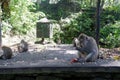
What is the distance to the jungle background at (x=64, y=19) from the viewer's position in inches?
623

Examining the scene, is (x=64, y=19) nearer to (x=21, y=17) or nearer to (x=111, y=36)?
(x=21, y=17)

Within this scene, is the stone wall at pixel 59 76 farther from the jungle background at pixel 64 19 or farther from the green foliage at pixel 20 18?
the green foliage at pixel 20 18

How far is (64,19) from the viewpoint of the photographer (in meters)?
19.9

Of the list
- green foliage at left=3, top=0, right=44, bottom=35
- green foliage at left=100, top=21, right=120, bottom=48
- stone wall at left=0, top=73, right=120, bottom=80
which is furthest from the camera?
green foliage at left=3, top=0, right=44, bottom=35

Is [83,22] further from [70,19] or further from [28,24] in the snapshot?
[28,24]

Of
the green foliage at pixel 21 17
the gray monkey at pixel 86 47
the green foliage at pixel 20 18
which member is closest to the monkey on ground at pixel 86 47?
the gray monkey at pixel 86 47

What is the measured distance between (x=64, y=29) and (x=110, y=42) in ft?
15.1

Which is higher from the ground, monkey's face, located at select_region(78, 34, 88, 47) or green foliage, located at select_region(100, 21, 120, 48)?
monkey's face, located at select_region(78, 34, 88, 47)

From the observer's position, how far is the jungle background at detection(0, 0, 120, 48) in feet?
51.9

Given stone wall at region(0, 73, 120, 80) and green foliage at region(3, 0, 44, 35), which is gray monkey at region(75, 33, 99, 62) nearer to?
stone wall at region(0, 73, 120, 80)

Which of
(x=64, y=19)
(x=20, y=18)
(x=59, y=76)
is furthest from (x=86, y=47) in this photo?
(x=64, y=19)

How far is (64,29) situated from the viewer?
19.0m

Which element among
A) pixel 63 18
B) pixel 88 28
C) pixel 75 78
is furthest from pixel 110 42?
pixel 75 78

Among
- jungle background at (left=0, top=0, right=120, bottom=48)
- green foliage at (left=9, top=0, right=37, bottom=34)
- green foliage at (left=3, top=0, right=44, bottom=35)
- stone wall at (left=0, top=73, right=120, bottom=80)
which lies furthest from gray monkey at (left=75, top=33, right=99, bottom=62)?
green foliage at (left=9, top=0, right=37, bottom=34)
